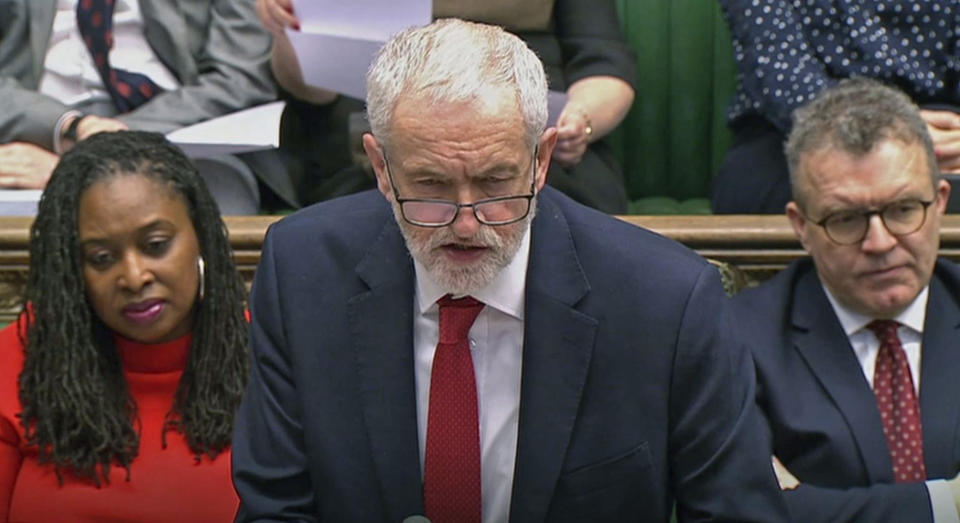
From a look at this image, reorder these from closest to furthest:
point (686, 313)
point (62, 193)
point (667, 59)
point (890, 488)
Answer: point (686, 313), point (890, 488), point (62, 193), point (667, 59)

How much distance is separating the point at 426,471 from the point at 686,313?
31 centimetres

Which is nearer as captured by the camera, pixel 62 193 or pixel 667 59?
pixel 62 193

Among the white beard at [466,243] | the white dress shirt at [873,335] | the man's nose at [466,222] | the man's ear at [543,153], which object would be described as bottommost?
the white dress shirt at [873,335]

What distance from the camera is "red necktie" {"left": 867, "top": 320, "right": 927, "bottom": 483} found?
1890 mm

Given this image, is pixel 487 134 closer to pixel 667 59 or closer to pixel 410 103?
pixel 410 103

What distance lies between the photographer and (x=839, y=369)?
193cm

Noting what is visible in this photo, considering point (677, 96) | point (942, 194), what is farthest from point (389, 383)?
point (677, 96)

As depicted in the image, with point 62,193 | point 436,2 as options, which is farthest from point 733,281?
point 62,193

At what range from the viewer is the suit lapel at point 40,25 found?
251 centimetres

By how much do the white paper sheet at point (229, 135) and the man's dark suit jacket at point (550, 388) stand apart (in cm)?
75

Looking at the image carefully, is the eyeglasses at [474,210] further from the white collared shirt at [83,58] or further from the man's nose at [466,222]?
the white collared shirt at [83,58]

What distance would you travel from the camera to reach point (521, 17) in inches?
98.2

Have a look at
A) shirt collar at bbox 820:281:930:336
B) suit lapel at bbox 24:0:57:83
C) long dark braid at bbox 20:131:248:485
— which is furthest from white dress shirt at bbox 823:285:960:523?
suit lapel at bbox 24:0:57:83

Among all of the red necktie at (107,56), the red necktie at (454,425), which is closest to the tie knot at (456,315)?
the red necktie at (454,425)
